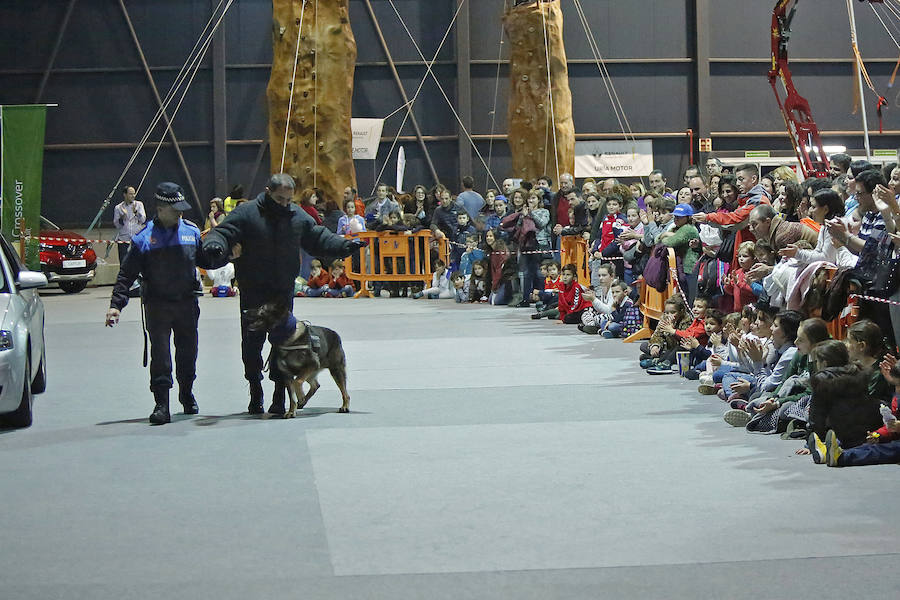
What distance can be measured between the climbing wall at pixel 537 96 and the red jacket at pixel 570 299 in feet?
24.7

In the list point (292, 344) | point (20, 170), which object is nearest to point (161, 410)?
point (292, 344)

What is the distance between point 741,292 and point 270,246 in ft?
13.1

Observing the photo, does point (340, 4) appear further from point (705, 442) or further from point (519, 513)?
point (519, 513)

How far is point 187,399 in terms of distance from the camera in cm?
991

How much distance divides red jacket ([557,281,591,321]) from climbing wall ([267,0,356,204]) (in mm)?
8441

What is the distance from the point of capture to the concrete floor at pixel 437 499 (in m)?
5.33

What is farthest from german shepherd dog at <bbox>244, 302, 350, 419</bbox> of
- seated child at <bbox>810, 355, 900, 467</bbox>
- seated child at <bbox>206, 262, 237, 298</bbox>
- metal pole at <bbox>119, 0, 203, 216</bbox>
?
metal pole at <bbox>119, 0, 203, 216</bbox>

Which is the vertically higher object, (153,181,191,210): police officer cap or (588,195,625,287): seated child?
(153,181,191,210): police officer cap

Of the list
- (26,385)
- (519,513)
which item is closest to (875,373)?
(519,513)

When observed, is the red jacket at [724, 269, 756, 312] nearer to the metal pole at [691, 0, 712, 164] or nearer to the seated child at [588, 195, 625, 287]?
the seated child at [588, 195, 625, 287]

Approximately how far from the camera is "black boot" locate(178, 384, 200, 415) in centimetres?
988

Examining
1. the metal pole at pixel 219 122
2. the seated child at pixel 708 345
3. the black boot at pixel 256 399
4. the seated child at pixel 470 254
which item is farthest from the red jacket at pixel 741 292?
the metal pole at pixel 219 122

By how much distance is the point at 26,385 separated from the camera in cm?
930

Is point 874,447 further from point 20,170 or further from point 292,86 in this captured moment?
point 292,86
